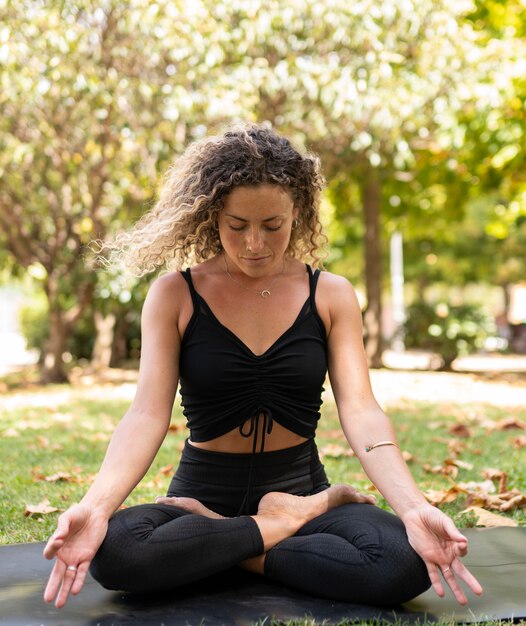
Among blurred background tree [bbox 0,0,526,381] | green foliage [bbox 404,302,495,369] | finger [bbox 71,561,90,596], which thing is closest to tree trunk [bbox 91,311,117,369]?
blurred background tree [bbox 0,0,526,381]

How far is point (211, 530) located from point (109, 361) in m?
13.6

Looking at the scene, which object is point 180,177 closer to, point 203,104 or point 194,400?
point 194,400

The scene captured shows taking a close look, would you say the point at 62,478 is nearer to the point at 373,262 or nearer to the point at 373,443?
the point at 373,443

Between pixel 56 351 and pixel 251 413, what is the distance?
1009 centimetres

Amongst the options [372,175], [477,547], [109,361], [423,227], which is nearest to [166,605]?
[477,547]

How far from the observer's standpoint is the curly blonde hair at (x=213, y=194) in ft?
10.5

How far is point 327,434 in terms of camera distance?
7320mm

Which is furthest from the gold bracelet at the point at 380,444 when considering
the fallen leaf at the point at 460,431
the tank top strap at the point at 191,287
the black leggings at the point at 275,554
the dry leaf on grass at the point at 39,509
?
the fallen leaf at the point at 460,431

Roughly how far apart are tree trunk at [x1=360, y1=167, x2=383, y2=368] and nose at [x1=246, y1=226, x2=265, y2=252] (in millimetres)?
12064

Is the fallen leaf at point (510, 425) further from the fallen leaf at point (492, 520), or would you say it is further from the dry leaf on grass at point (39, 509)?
the dry leaf on grass at point (39, 509)

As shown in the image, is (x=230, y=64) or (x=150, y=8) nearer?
(x=150, y=8)

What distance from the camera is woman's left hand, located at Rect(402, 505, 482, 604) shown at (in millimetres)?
2623

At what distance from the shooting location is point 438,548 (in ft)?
8.82

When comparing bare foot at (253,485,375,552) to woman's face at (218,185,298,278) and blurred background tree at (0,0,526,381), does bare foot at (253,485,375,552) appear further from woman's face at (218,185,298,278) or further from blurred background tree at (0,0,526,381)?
blurred background tree at (0,0,526,381)
